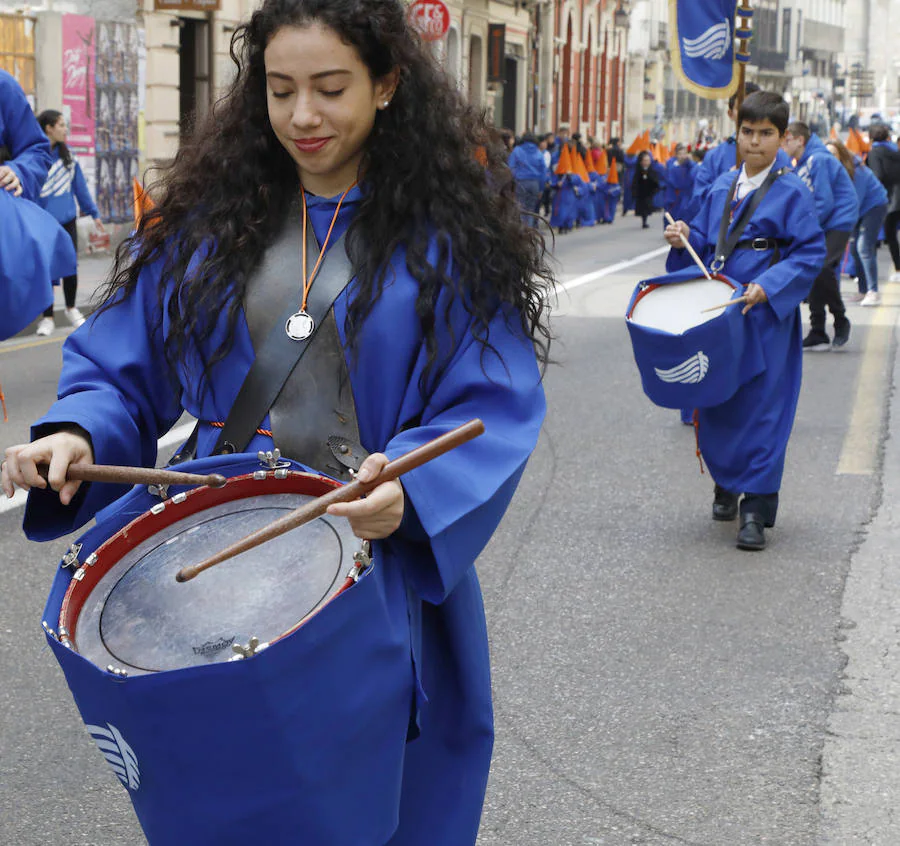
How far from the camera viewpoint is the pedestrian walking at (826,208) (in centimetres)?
969

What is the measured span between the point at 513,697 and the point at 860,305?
1134 centimetres

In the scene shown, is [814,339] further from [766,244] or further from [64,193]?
[64,193]

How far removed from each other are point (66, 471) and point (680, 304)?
4.05m

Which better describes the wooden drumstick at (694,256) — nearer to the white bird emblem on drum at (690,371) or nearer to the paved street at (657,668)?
the white bird emblem on drum at (690,371)

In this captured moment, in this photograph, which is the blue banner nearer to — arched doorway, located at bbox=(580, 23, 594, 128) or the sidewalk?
the sidewalk

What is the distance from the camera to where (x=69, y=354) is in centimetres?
237

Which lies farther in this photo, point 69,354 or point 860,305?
point 860,305

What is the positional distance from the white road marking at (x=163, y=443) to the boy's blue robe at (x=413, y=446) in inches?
143

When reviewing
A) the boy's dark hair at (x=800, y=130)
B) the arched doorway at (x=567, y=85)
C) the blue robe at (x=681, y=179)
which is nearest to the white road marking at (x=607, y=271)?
the boy's dark hair at (x=800, y=130)

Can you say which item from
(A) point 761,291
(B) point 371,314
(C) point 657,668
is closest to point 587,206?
(A) point 761,291

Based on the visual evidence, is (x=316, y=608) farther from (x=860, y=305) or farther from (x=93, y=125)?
(x=93, y=125)

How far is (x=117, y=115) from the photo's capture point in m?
19.3

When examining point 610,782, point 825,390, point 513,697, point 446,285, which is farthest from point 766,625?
point 825,390

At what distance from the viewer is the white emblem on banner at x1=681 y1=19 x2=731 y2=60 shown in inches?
352
